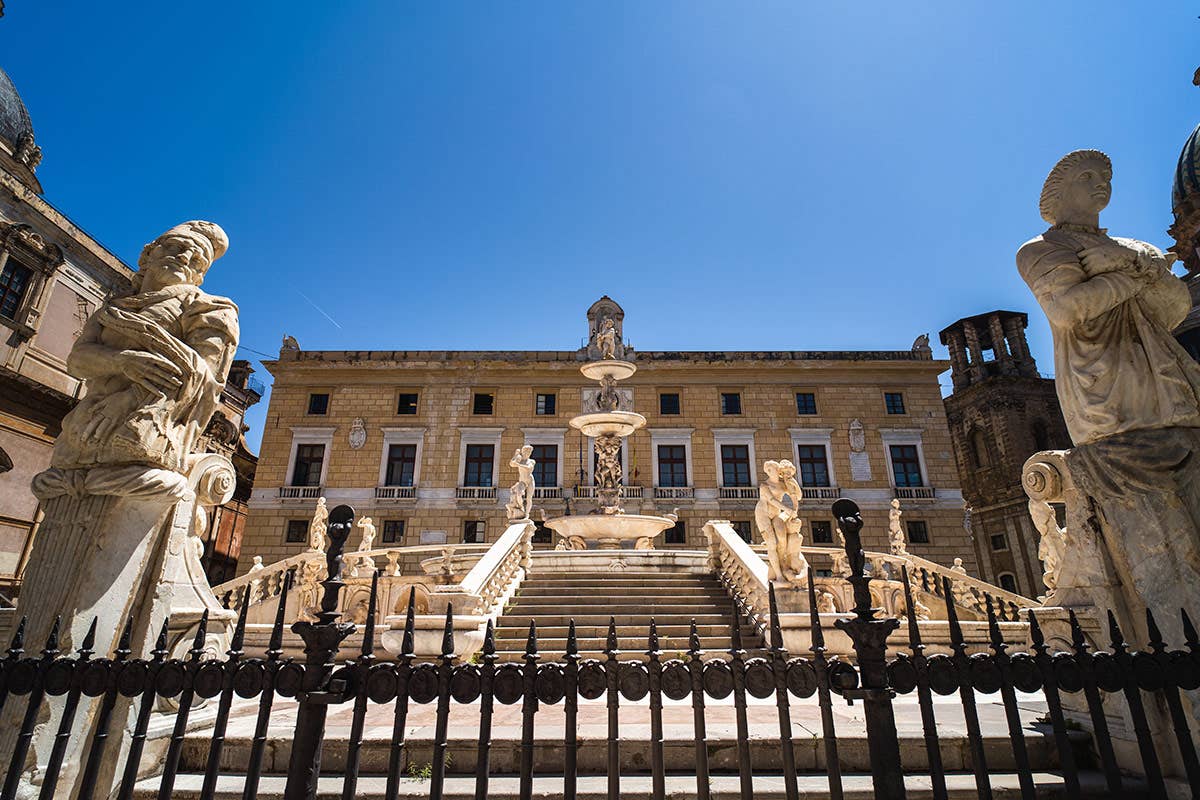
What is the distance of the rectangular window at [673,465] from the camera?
2728 centimetres

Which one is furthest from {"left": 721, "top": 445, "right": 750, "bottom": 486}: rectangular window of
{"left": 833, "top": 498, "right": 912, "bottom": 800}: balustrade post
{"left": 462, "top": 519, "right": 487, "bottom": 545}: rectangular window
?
{"left": 833, "top": 498, "right": 912, "bottom": 800}: balustrade post

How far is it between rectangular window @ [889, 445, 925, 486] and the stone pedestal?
28.4 metres

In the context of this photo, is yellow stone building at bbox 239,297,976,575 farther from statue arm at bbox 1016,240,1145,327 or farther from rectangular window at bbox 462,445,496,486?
statue arm at bbox 1016,240,1145,327

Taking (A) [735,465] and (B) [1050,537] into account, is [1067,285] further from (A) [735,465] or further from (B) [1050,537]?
(A) [735,465]

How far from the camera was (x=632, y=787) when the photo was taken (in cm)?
306

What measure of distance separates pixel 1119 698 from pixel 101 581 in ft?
17.3

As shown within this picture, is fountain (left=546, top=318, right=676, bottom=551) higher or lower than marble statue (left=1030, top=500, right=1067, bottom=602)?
higher

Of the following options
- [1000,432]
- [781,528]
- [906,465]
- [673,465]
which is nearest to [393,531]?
[673,465]

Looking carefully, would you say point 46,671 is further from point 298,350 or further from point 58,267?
point 298,350

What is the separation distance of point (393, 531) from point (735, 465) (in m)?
15.6

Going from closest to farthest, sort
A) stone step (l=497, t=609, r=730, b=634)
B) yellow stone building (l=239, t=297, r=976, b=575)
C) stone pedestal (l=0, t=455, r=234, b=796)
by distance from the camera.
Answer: stone pedestal (l=0, t=455, r=234, b=796) → stone step (l=497, t=609, r=730, b=634) → yellow stone building (l=239, t=297, r=976, b=575)

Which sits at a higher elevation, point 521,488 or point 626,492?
point 626,492

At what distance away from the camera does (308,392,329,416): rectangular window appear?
92.1ft

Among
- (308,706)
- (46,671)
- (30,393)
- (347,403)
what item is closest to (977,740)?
(308,706)
